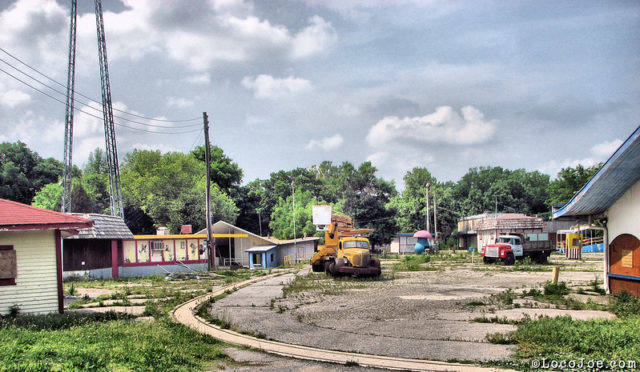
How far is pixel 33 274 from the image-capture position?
14.6m

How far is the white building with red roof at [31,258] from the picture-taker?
14062 millimetres

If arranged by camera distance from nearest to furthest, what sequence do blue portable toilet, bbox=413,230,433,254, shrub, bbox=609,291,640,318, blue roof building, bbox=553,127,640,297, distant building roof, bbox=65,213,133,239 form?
shrub, bbox=609,291,640,318 → blue roof building, bbox=553,127,640,297 → distant building roof, bbox=65,213,133,239 → blue portable toilet, bbox=413,230,433,254

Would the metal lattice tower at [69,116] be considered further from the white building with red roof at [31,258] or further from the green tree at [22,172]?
the green tree at [22,172]

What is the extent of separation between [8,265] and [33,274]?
2.37 feet

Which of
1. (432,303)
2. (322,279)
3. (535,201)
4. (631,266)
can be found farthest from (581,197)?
(535,201)

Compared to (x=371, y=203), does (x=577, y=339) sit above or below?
below

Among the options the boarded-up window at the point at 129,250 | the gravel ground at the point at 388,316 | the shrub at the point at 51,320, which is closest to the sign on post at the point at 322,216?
the boarded-up window at the point at 129,250

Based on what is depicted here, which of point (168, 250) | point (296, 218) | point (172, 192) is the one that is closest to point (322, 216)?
point (168, 250)

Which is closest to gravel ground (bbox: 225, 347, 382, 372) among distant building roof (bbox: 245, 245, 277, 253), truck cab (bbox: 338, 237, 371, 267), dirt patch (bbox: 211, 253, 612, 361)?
dirt patch (bbox: 211, 253, 612, 361)

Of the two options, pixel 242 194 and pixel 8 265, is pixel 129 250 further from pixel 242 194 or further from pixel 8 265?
pixel 242 194

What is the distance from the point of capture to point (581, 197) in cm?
1655

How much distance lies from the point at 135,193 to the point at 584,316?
222ft

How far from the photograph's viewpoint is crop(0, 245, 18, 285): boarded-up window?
1403 centimetres

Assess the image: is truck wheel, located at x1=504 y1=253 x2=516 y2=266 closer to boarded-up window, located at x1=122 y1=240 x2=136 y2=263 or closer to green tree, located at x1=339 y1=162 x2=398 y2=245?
boarded-up window, located at x1=122 y1=240 x2=136 y2=263
